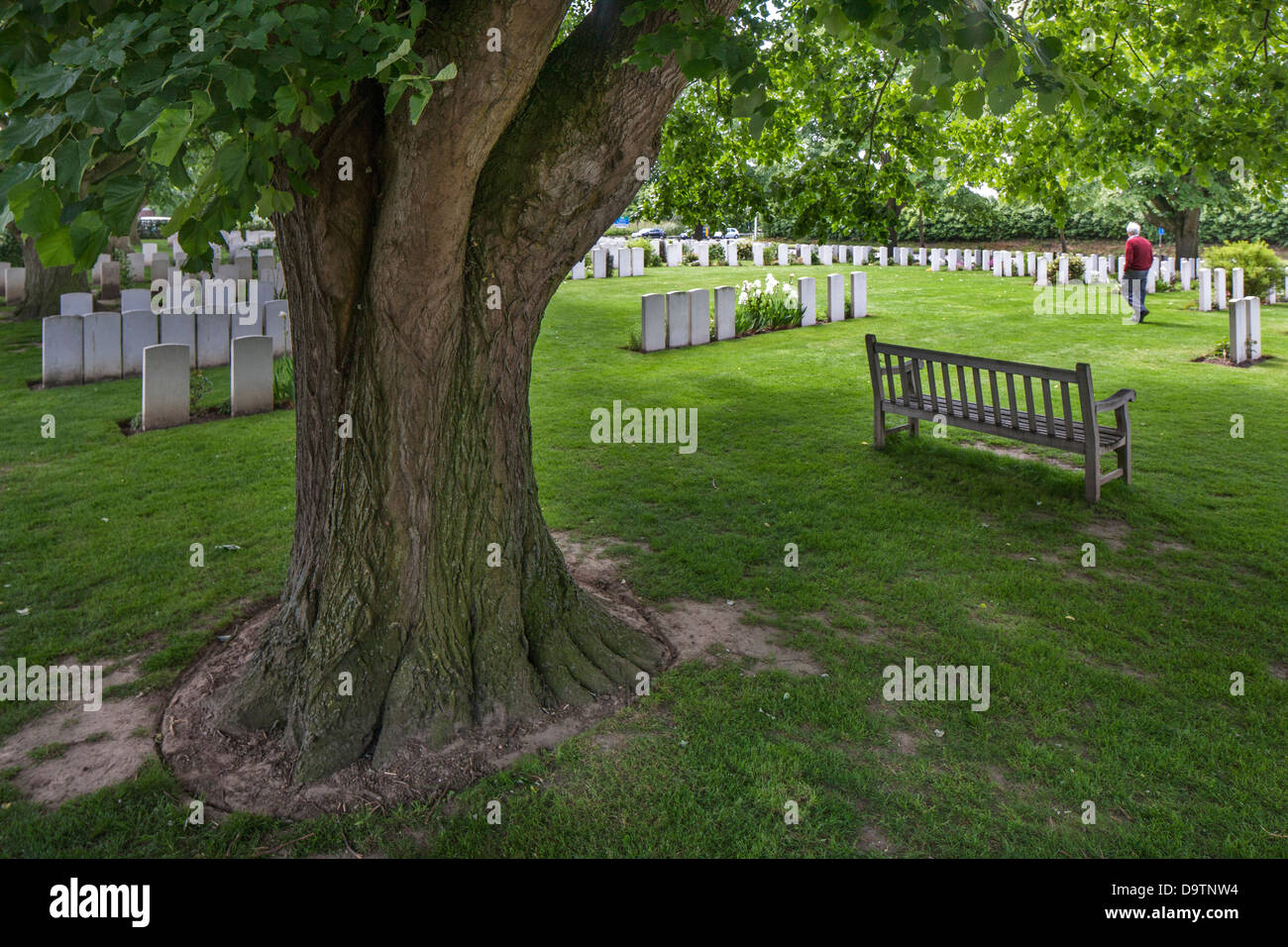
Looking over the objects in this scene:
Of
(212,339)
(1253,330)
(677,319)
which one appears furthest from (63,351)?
(1253,330)

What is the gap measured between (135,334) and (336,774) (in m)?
10.8

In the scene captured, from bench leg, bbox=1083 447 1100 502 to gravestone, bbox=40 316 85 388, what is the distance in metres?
12.6

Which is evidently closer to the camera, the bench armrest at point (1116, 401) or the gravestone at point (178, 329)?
the bench armrest at point (1116, 401)

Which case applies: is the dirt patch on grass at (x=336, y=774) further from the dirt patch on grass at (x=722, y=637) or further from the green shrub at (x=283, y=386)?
the green shrub at (x=283, y=386)

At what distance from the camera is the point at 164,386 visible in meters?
10.2

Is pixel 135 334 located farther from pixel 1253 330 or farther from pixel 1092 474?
pixel 1253 330

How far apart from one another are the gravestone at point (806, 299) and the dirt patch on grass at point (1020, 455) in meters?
8.81

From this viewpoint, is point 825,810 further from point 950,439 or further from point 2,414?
point 2,414

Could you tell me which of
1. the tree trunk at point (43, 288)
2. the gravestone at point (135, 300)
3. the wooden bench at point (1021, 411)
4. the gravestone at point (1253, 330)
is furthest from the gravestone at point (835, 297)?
the tree trunk at point (43, 288)

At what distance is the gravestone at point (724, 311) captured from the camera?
16.3 meters

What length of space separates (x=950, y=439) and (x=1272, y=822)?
6603 millimetres

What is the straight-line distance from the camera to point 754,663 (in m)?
5.23

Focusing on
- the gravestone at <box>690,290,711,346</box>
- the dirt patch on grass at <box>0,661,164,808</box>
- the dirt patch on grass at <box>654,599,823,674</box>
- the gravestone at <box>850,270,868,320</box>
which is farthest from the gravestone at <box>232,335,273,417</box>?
the gravestone at <box>850,270,868,320</box>

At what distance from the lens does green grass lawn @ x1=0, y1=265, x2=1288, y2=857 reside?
150 inches
